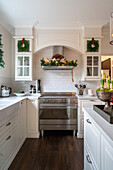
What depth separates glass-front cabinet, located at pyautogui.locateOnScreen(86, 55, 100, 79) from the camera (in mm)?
3186

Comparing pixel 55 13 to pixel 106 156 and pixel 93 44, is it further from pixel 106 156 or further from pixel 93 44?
pixel 106 156

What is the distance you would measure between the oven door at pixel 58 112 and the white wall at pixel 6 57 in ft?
3.98

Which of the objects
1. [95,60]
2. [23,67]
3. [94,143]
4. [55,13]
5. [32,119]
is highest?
[55,13]

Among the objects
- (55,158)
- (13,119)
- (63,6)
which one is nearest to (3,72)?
(13,119)

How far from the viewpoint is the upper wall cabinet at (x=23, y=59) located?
316 cm

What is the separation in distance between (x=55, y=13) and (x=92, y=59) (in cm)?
142

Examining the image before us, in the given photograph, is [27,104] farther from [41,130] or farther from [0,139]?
[0,139]

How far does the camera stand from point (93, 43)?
312cm

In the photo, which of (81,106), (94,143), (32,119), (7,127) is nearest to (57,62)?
(81,106)

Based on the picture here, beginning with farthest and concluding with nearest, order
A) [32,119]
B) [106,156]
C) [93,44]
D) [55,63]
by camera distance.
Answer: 1. [93,44]
2. [55,63]
3. [32,119]
4. [106,156]

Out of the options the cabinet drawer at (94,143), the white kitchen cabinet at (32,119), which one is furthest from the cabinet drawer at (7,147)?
the cabinet drawer at (94,143)

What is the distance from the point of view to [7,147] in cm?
176

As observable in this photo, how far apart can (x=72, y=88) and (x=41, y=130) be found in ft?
4.68

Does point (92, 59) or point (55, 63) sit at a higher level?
point (92, 59)
